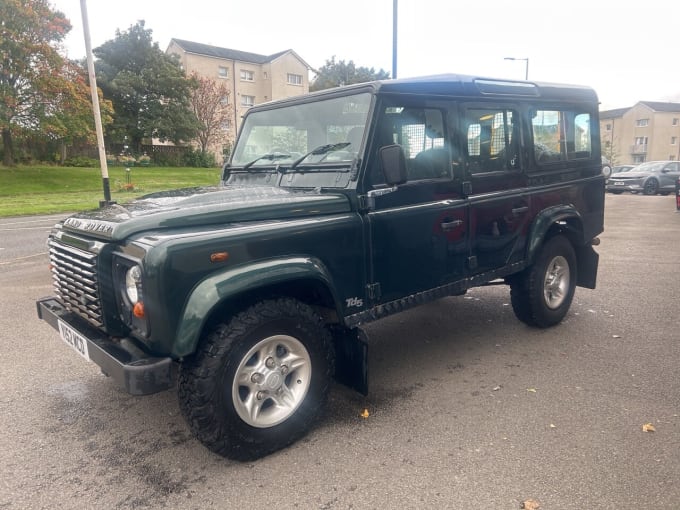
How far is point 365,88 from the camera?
342 centimetres

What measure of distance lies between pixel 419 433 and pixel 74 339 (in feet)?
7.18

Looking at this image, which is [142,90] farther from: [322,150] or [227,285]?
[227,285]

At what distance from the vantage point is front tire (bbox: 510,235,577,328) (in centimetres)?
479

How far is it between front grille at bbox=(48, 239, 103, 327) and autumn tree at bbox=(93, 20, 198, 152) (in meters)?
37.2

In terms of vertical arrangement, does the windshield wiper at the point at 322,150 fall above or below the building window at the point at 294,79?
below

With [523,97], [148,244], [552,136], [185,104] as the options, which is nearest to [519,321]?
[552,136]

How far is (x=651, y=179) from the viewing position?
76.0ft

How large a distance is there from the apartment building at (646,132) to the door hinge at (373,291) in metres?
68.8

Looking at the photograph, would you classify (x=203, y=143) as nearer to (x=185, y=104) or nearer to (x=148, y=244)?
(x=185, y=104)

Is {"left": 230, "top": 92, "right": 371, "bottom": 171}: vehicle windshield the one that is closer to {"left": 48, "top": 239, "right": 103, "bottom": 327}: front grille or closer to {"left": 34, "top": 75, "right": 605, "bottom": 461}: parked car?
{"left": 34, "top": 75, "right": 605, "bottom": 461}: parked car

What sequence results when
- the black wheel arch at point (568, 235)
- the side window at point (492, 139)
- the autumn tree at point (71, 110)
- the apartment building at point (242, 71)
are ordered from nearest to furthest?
the side window at point (492, 139) < the black wheel arch at point (568, 235) < the autumn tree at point (71, 110) < the apartment building at point (242, 71)

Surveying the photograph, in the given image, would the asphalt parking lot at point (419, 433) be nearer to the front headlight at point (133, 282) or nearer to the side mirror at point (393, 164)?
the front headlight at point (133, 282)

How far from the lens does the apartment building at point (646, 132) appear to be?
63906 millimetres

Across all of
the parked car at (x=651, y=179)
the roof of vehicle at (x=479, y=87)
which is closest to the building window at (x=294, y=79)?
the parked car at (x=651, y=179)
